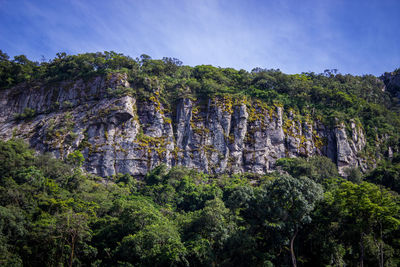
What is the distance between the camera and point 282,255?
1048 inches

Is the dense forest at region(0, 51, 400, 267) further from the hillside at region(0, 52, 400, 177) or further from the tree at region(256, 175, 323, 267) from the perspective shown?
the hillside at region(0, 52, 400, 177)

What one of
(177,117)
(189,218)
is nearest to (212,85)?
(177,117)

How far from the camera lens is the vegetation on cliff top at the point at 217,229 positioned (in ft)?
76.6

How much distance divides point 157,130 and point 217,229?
2455 centimetres

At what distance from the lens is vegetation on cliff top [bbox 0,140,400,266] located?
76.6ft

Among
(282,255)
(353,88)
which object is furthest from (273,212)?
(353,88)

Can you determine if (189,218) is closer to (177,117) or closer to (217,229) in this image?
(217,229)

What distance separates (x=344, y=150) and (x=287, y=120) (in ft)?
32.4

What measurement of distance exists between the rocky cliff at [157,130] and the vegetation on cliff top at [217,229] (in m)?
13.0

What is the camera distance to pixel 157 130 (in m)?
47.8

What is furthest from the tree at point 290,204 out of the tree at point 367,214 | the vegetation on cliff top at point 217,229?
the tree at point 367,214

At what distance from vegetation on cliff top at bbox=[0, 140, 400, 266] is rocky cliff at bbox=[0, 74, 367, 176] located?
42.6 ft

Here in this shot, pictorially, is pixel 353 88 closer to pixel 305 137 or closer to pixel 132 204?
pixel 305 137

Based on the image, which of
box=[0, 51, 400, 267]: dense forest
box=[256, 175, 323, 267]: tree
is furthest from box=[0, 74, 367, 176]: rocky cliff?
box=[256, 175, 323, 267]: tree
